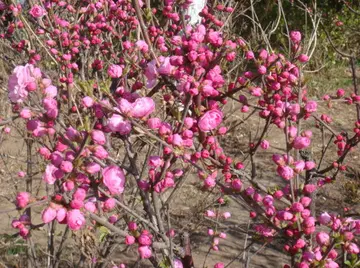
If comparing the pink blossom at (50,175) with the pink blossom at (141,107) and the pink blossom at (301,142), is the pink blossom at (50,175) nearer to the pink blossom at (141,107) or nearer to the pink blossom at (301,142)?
the pink blossom at (141,107)

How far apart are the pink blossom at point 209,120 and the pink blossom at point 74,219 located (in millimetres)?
442

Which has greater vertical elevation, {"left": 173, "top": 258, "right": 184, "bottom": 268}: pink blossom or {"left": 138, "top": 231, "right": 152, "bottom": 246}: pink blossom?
{"left": 138, "top": 231, "right": 152, "bottom": 246}: pink blossom

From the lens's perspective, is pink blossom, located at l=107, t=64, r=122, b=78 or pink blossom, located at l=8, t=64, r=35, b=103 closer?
pink blossom, located at l=8, t=64, r=35, b=103

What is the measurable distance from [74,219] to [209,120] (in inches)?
19.0

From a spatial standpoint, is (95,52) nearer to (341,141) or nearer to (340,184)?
(341,141)

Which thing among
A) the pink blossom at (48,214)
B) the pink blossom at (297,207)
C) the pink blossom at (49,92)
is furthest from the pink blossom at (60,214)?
the pink blossom at (297,207)

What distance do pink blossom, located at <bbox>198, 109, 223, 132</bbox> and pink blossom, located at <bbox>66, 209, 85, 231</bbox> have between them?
1.45 ft

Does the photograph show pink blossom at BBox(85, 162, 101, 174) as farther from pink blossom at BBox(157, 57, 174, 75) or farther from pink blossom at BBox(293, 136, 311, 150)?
pink blossom at BBox(293, 136, 311, 150)

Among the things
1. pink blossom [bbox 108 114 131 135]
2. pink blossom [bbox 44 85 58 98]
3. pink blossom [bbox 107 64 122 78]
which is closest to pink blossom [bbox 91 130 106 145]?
pink blossom [bbox 108 114 131 135]

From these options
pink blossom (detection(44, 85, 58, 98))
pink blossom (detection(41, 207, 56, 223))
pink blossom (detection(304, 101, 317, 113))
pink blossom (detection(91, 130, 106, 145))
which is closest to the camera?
pink blossom (detection(41, 207, 56, 223))

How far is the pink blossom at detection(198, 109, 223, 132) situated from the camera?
1.51 m

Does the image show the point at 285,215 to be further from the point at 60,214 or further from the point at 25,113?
the point at 25,113

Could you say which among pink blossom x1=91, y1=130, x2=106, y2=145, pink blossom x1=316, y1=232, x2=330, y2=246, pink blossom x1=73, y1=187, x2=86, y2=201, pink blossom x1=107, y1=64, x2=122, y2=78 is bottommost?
pink blossom x1=316, y1=232, x2=330, y2=246

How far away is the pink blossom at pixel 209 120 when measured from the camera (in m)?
1.51
